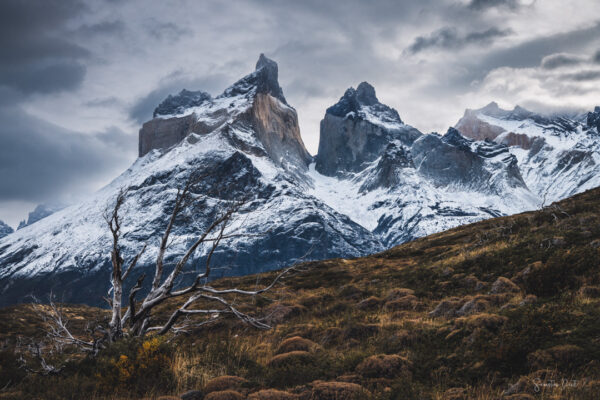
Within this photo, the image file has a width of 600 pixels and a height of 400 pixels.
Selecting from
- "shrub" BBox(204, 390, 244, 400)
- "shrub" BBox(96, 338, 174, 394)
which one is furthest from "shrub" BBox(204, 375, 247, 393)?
"shrub" BBox(96, 338, 174, 394)

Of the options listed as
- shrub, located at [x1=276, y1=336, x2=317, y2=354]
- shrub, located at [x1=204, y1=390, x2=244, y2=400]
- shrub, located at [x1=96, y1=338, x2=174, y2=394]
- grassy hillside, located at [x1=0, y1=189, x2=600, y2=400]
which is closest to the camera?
grassy hillside, located at [x1=0, y1=189, x2=600, y2=400]

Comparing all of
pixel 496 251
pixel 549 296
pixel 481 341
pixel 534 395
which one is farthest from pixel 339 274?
pixel 534 395

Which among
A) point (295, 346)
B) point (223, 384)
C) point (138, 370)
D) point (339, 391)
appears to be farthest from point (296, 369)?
point (138, 370)

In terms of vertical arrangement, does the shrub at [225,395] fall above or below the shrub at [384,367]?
above

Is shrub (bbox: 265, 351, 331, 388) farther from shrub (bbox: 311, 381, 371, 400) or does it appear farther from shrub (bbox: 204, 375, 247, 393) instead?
shrub (bbox: 311, 381, 371, 400)

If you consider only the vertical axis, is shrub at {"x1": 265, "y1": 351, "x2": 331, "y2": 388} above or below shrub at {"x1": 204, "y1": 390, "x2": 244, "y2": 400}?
below

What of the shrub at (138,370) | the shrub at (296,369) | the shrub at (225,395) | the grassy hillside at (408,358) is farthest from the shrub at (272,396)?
the shrub at (138,370)

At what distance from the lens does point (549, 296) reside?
470 inches

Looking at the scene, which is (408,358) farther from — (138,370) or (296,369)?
(138,370)

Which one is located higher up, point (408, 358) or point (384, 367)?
point (384, 367)

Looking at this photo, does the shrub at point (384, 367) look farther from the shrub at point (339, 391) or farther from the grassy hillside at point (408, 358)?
the shrub at point (339, 391)

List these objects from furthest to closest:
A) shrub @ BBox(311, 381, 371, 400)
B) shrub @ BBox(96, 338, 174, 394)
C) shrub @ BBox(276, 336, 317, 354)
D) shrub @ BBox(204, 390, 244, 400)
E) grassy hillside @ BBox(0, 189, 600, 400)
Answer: shrub @ BBox(276, 336, 317, 354)
shrub @ BBox(96, 338, 174, 394)
shrub @ BBox(204, 390, 244, 400)
grassy hillside @ BBox(0, 189, 600, 400)
shrub @ BBox(311, 381, 371, 400)

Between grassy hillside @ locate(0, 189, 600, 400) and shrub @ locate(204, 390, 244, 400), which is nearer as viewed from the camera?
grassy hillside @ locate(0, 189, 600, 400)

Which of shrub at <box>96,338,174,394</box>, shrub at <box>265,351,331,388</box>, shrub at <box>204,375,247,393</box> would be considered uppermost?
shrub at <box>96,338,174,394</box>
